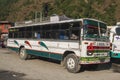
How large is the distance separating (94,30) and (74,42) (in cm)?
121

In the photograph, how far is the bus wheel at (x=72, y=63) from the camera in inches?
525

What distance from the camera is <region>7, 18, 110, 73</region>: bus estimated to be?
13.0m

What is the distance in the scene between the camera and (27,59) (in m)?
19.1

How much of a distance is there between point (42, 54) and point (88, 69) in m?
3.14

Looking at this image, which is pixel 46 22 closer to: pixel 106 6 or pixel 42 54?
pixel 42 54

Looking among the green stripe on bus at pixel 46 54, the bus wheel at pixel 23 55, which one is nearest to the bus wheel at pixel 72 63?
the green stripe on bus at pixel 46 54

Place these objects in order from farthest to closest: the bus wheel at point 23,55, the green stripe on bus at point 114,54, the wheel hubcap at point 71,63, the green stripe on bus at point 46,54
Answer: the bus wheel at point 23,55 < the green stripe on bus at point 114,54 < the green stripe on bus at point 46,54 < the wheel hubcap at point 71,63

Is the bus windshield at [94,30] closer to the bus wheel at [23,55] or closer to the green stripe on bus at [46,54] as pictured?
the green stripe on bus at [46,54]

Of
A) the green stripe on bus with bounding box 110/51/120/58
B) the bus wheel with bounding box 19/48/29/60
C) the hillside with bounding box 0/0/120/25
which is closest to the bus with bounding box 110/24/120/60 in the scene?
the green stripe on bus with bounding box 110/51/120/58

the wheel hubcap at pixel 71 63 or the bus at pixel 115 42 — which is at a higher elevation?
the bus at pixel 115 42

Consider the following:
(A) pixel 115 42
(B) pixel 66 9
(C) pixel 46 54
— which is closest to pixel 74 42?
(C) pixel 46 54

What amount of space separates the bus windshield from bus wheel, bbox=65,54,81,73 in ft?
4.26

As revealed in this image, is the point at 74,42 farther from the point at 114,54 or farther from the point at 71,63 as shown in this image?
the point at 114,54

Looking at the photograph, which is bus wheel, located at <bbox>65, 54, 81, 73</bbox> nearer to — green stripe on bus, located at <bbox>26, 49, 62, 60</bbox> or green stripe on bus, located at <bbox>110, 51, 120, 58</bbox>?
green stripe on bus, located at <bbox>26, 49, 62, 60</bbox>
